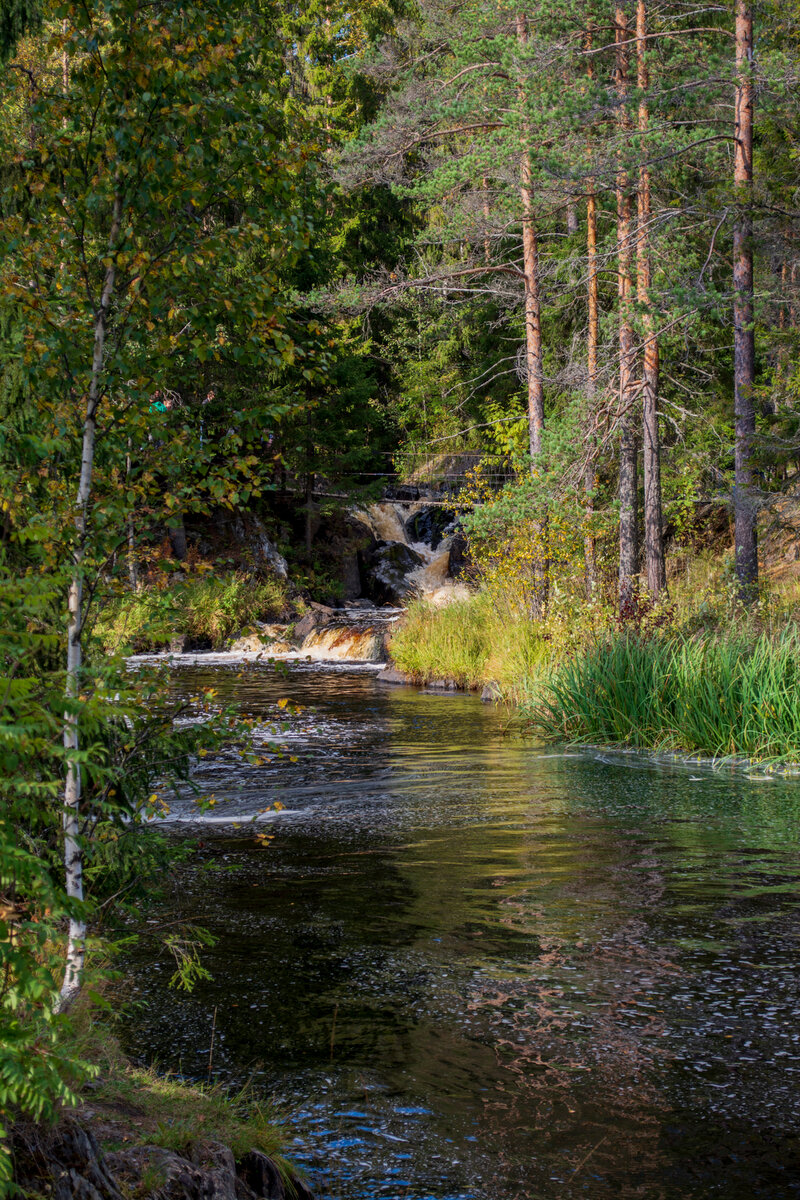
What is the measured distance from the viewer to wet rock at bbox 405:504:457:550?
113 ft

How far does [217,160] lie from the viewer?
4.62m

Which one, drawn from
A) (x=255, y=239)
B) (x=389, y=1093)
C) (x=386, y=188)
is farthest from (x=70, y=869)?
(x=386, y=188)

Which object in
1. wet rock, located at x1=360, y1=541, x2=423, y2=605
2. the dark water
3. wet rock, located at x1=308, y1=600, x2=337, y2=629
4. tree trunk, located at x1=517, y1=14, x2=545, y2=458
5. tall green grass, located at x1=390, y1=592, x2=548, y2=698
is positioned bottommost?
the dark water

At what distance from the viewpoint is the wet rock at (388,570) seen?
32.5 m

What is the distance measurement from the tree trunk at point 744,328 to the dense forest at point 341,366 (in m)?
0.05

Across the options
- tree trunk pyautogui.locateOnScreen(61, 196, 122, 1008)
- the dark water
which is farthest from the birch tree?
the dark water

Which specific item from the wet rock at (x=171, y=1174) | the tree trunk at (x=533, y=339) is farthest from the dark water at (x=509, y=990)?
the tree trunk at (x=533, y=339)

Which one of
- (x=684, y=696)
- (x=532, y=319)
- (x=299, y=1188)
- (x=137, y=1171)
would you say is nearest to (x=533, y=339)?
(x=532, y=319)

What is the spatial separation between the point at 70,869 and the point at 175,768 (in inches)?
28.4

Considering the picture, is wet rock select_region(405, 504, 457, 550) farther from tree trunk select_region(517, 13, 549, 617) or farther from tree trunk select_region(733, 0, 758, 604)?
tree trunk select_region(733, 0, 758, 604)

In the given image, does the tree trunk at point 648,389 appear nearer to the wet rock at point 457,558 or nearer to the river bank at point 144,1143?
the river bank at point 144,1143

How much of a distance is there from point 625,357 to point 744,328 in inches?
75.5

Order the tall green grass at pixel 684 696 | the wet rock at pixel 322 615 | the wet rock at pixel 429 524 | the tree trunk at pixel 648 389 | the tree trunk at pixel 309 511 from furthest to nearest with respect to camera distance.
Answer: the wet rock at pixel 429 524 → the tree trunk at pixel 309 511 → the wet rock at pixel 322 615 → the tree trunk at pixel 648 389 → the tall green grass at pixel 684 696

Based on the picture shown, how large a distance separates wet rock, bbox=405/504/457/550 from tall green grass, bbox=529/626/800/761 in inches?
829
